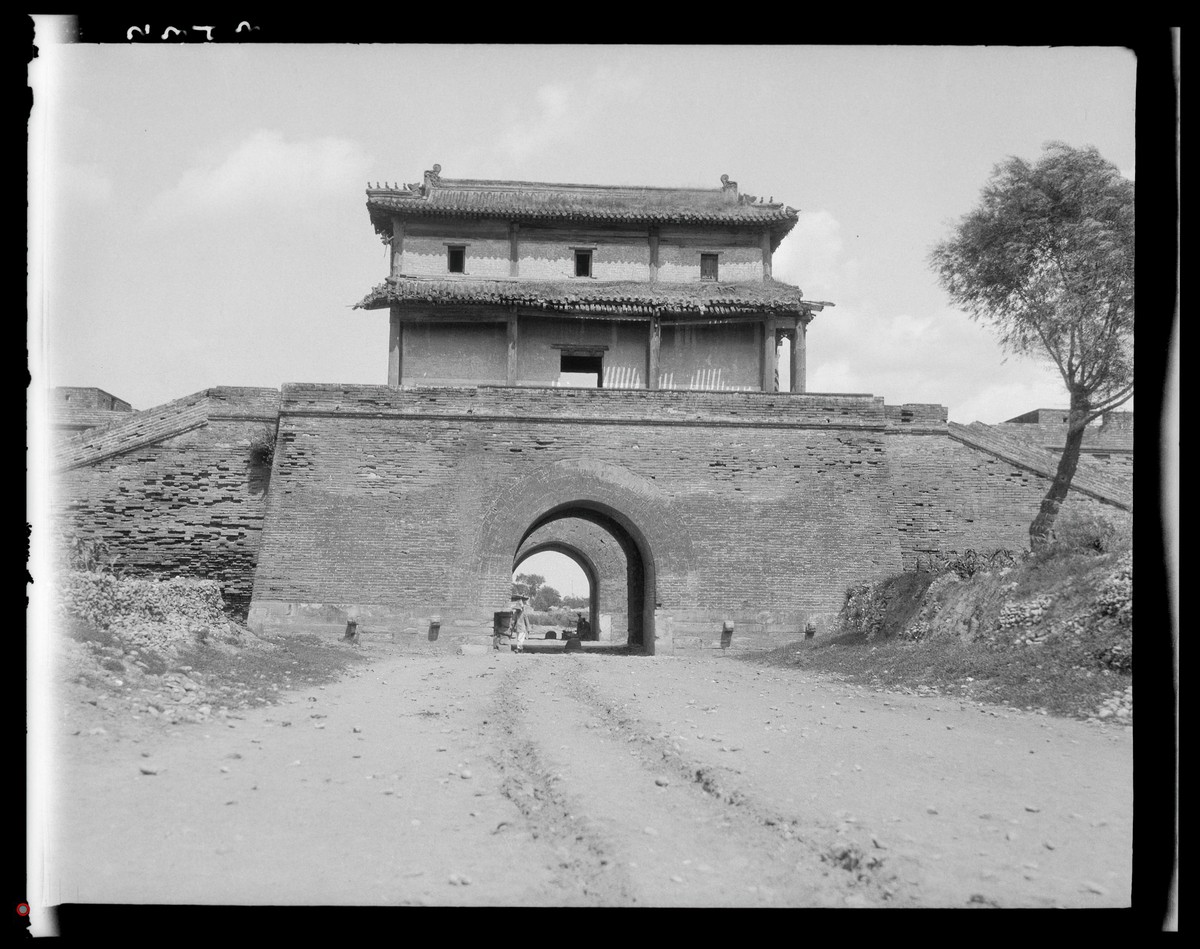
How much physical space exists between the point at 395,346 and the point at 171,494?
18.1ft

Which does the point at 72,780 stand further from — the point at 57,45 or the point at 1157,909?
the point at 1157,909

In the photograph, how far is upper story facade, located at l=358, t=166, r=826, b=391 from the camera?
19406mm

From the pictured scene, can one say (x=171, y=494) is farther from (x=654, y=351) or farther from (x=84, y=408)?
(x=654, y=351)

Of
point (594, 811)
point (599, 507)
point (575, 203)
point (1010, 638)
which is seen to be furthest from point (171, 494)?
point (594, 811)

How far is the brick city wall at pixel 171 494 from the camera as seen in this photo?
15.4m

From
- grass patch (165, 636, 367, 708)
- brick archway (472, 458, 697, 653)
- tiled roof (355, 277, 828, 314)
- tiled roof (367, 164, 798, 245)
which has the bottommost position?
grass patch (165, 636, 367, 708)

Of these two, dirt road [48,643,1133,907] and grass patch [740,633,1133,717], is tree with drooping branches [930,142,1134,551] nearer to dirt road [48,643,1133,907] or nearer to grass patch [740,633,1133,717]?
grass patch [740,633,1133,717]

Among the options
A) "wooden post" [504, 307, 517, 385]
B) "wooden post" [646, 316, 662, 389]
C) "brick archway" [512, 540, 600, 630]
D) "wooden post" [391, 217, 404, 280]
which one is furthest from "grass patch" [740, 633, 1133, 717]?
"brick archway" [512, 540, 600, 630]

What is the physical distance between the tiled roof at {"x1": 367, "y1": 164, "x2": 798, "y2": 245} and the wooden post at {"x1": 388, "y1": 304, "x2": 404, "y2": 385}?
89.1 inches

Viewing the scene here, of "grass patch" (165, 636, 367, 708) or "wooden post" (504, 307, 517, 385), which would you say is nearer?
"grass patch" (165, 636, 367, 708)

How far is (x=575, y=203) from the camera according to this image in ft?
68.9

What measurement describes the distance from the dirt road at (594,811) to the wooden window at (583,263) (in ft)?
48.8

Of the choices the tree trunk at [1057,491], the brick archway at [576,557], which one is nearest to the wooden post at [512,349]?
the brick archway at [576,557]

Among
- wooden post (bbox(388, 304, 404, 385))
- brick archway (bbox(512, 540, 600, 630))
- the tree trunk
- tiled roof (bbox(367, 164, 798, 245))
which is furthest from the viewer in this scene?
brick archway (bbox(512, 540, 600, 630))
